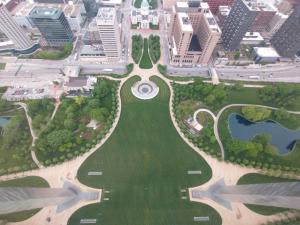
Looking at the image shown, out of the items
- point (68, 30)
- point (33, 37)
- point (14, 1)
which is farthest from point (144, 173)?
point (14, 1)

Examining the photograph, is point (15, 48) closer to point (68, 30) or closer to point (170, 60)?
point (68, 30)

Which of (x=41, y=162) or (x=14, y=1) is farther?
(x=14, y=1)

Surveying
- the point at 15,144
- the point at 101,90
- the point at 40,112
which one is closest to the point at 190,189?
the point at 101,90

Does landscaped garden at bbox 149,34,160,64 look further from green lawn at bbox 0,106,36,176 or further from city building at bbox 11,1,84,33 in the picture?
green lawn at bbox 0,106,36,176

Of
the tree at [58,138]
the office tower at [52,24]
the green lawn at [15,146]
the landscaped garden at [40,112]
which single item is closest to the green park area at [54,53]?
the office tower at [52,24]

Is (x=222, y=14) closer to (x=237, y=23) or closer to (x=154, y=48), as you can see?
(x=237, y=23)

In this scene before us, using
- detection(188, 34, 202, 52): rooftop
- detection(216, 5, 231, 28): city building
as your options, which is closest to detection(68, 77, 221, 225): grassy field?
detection(188, 34, 202, 52): rooftop
